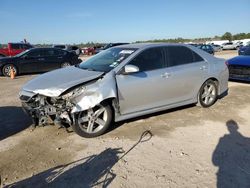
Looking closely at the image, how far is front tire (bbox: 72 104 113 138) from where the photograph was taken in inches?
196

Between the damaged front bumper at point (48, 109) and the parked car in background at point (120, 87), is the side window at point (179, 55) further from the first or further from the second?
the damaged front bumper at point (48, 109)

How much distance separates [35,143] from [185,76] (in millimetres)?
3449

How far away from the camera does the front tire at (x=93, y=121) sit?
16.4 ft

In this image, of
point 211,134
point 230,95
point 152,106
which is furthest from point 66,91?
point 230,95

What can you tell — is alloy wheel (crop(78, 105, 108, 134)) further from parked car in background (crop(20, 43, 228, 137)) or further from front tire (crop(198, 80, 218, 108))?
front tire (crop(198, 80, 218, 108))

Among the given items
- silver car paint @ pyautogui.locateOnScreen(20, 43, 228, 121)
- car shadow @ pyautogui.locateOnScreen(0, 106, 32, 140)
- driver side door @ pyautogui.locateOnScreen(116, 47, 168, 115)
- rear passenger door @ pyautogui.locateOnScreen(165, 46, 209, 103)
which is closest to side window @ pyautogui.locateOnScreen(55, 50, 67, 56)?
car shadow @ pyautogui.locateOnScreen(0, 106, 32, 140)

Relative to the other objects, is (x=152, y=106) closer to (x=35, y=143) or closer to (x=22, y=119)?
(x=35, y=143)

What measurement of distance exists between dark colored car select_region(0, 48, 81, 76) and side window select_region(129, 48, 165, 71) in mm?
10369

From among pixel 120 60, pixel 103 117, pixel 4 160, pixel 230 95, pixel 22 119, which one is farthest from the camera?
pixel 230 95

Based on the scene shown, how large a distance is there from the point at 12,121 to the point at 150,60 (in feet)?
10.7

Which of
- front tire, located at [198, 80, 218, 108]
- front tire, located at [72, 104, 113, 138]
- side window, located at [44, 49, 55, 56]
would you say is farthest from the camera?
side window, located at [44, 49, 55, 56]

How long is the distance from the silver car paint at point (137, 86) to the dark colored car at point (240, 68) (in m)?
3.37

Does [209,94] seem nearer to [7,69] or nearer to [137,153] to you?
[137,153]

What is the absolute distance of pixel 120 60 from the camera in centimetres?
562
